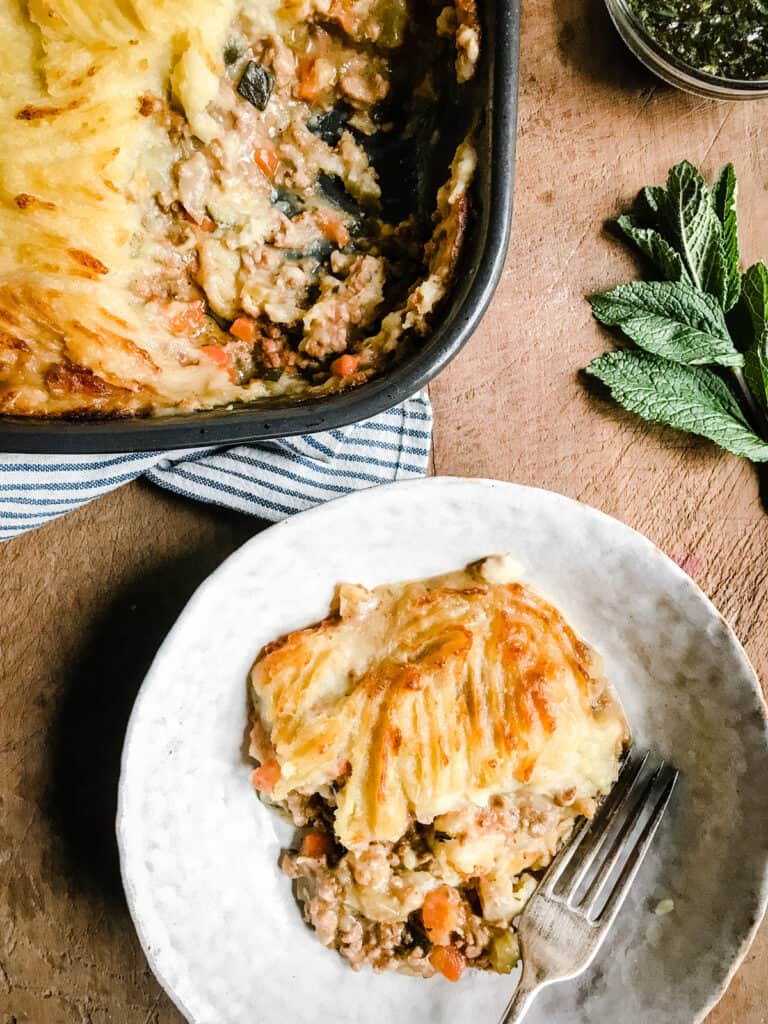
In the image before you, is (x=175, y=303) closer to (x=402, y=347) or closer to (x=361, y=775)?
(x=402, y=347)

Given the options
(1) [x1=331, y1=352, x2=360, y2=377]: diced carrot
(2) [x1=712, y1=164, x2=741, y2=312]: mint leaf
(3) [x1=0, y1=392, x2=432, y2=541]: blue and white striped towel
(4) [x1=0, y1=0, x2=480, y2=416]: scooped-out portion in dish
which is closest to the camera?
(4) [x1=0, y1=0, x2=480, y2=416]: scooped-out portion in dish

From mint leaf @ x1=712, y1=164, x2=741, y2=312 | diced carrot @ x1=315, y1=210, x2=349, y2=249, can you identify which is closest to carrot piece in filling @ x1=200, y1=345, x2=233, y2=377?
diced carrot @ x1=315, y1=210, x2=349, y2=249

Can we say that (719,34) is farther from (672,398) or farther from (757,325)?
(672,398)

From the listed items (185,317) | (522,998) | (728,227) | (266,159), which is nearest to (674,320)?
(728,227)

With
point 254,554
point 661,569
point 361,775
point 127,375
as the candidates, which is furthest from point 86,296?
point 661,569

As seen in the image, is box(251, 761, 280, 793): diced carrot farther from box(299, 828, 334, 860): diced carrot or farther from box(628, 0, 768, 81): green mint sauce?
box(628, 0, 768, 81): green mint sauce

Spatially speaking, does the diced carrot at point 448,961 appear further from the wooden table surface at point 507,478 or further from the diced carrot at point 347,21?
the diced carrot at point 347,21

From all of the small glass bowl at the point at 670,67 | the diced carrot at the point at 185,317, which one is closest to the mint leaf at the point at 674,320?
the small glass bowl at the point at 670,67
